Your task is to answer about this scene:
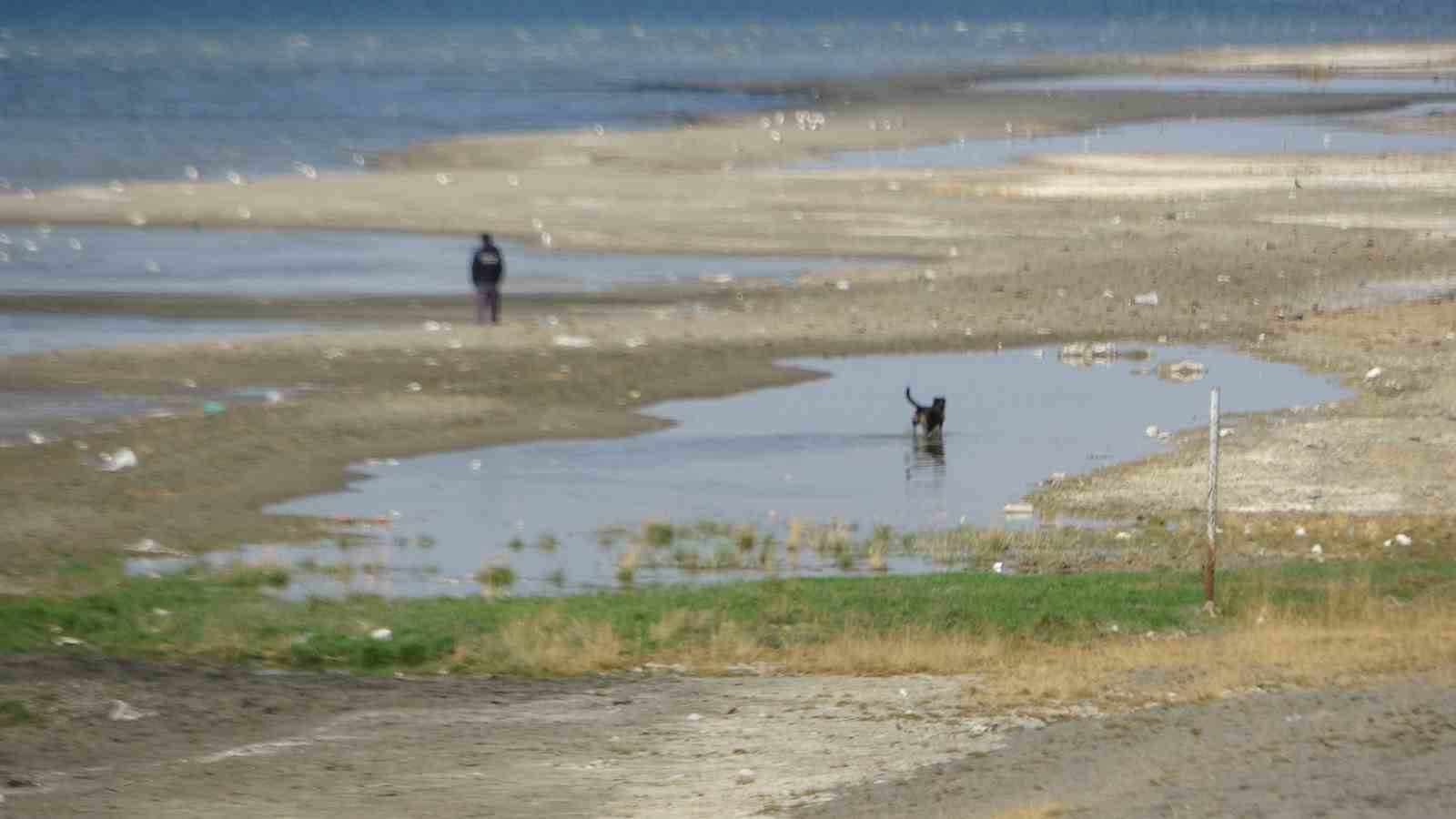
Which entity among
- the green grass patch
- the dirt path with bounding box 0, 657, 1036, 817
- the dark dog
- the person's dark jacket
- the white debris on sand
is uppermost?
the person's dark jacket

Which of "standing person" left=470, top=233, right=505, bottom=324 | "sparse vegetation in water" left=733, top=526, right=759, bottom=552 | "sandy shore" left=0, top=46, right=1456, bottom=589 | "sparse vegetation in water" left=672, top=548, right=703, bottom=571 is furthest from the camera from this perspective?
"standing person" left=470, top=233, right=505, bottom=324

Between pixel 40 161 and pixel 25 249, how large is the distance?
78.4 ft

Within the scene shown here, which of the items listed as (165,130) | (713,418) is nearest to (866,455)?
(713,418)

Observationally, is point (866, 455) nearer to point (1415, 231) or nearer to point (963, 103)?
point (1415, 231)

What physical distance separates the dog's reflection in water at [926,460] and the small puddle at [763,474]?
4cm

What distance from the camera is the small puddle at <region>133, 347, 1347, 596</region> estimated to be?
76.8ft

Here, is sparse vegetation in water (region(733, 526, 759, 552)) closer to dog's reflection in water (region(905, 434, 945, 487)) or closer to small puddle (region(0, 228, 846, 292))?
dog's reflection in water (region(905, 434, 945, 487))

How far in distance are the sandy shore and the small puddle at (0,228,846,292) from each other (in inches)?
54.2

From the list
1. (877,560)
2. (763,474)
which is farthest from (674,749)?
(763,474)

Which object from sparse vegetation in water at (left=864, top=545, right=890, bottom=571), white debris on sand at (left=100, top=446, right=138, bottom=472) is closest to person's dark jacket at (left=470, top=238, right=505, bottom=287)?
white debris on sand at (left=100, top=446, right=138, bottom=472)

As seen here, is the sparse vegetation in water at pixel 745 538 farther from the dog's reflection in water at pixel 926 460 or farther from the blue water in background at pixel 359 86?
the blue water in background at pixel 359 86

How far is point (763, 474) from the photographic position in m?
28.4

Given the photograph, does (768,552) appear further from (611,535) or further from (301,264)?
(301,264)

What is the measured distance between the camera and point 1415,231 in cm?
4972
